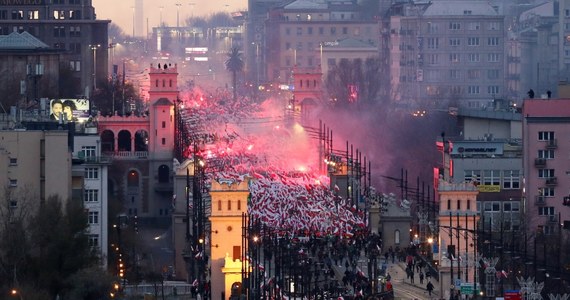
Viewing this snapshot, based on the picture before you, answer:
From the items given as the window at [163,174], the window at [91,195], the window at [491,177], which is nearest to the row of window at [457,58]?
the window at [163,174]

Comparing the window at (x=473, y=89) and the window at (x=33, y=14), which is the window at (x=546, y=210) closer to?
the window at (x=33, y=14)

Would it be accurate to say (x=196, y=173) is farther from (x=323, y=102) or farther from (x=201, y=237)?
(x=323, y=102)

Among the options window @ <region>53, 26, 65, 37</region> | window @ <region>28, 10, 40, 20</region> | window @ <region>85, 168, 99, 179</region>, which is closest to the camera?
window @ <region>85, 168, 99, 179</region>

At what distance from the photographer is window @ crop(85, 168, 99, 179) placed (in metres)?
65.6

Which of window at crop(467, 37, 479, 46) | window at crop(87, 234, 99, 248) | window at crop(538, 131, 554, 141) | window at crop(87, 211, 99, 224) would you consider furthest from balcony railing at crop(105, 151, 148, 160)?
window at crop(467, 37, 479, 46)

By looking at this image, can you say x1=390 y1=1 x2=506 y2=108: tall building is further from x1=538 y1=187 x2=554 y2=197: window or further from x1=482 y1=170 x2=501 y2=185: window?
x1=538 y1=187 x2=554 y2=197: window

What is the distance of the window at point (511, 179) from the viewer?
7281 centimetres

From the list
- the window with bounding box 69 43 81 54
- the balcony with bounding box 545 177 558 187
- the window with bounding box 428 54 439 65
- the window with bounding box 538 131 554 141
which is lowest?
the balcony with bounding box 545 177 558 187

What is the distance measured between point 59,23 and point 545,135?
165ft

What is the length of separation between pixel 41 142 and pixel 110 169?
32.6m

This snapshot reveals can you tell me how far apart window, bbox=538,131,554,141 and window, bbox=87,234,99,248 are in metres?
14.3

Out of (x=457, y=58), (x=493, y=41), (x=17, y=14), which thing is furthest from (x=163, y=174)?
(x=493, y=41)

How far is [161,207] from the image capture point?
306ft

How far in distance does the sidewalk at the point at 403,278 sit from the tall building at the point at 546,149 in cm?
800
